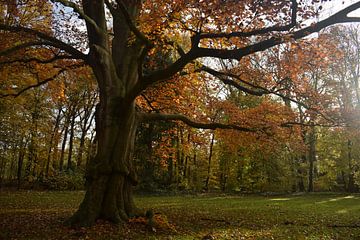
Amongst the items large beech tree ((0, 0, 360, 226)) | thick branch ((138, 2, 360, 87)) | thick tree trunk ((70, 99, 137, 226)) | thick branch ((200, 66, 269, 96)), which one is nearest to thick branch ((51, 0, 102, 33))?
large beech tree ((0, 0, 360, 226))

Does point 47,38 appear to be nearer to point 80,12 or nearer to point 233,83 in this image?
point 80,12

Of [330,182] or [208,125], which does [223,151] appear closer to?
[330,182]

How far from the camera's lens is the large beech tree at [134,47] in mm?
7488

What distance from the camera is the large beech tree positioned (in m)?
7.49

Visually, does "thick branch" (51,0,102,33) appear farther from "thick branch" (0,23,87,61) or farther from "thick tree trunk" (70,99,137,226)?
"thick tree trunk" (70,99,137,226)

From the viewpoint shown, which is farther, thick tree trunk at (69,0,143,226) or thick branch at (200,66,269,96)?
thick branch at (200,66,269,96)

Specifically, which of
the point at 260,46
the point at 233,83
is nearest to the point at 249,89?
the point at 233,83

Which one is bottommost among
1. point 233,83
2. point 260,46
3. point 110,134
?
point 110,134

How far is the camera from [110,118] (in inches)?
395

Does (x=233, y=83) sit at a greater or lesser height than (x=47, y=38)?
lesser

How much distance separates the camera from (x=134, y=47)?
11367mm

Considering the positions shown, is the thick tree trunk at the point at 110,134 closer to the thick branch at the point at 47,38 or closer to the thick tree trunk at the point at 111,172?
the thick tree trunk at the point at 111,172

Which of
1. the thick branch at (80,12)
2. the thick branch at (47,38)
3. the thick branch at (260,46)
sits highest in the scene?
the thick branch at (80,12)

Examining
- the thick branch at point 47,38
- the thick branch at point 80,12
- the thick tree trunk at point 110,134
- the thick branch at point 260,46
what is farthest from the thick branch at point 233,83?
the thick branch at point 47,38
